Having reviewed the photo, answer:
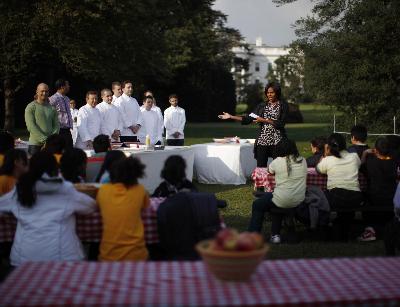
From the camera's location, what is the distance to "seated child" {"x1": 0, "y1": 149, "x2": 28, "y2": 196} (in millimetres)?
6383

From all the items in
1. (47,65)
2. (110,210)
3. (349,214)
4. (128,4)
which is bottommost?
(349,214)

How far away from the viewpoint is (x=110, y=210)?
16.9 ft

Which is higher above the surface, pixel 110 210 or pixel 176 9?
pixel 176 9

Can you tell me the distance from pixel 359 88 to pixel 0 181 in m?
17.9

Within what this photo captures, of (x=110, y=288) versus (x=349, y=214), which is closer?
(x=110, y=288)

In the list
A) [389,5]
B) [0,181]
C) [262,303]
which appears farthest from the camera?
[389,5]

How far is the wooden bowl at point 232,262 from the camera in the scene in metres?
3.30

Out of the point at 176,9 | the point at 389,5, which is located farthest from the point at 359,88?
the point at 176,9

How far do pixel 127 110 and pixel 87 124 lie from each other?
71.1 inches

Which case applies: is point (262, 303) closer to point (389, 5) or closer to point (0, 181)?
point (0, 181)

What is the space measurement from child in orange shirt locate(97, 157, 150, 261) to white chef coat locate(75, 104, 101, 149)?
6.89 metres

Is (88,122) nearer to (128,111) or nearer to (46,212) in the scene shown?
(128,111)

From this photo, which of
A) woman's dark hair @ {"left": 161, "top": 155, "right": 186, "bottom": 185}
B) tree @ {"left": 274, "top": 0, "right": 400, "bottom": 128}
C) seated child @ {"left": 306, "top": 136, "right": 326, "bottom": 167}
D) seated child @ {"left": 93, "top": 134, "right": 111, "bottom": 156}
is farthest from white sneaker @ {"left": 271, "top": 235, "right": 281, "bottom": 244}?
tree @ {"left": 274, "top": 0, "right": 400, "bottom": 128}

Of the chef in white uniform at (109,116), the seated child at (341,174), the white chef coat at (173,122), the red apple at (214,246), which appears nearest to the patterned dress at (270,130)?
the seated child at (341,174)
